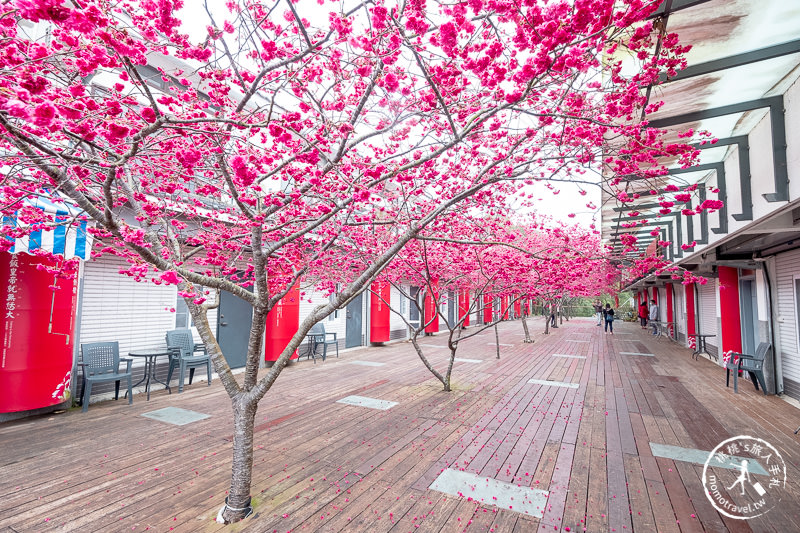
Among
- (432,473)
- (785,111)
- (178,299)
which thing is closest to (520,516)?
(432,473)

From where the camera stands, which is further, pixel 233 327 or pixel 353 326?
pixel 353 326

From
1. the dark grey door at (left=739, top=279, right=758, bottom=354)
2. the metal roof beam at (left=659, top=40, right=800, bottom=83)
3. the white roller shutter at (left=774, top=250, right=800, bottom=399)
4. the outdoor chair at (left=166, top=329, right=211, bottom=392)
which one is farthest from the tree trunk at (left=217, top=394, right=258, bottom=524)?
the dark grey door at (left=739, top=279, right=758, bottom=354)

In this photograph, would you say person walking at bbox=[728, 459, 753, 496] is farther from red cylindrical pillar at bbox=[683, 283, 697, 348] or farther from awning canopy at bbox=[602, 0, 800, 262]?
red cylindrical pillar at bbox=[683, 283, 697, 348]

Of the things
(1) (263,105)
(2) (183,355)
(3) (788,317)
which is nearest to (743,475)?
(3) (788,317)

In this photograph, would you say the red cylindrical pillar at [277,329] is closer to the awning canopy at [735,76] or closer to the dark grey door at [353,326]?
the dark grey door at [353,326]

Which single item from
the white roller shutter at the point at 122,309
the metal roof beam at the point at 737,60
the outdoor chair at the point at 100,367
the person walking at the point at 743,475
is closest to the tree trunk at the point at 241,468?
the outdoor chair at the point at 100,367

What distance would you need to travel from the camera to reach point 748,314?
892 cm

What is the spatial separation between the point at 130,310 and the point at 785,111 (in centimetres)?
1112

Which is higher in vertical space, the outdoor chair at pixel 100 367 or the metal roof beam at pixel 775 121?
the metal roof beam at pixel 775 121

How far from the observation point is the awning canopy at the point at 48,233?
13.7ft

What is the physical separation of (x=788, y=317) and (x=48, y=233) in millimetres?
12331

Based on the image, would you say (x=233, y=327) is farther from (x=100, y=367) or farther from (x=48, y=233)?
(x=48, y=233)

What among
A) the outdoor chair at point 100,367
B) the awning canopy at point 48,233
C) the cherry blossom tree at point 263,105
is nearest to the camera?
the cherry blossom tree at point 263,105

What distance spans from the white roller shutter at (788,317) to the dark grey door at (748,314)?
6.37 ft
